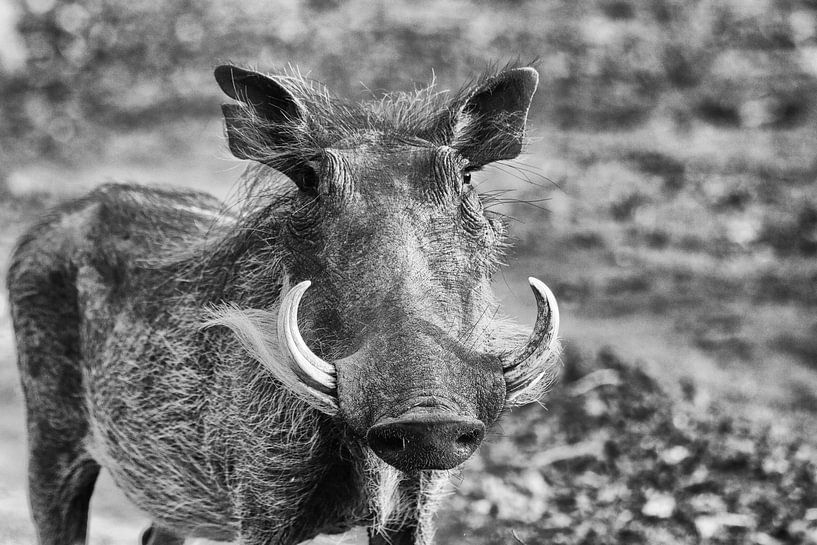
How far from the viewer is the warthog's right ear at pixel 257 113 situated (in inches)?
122

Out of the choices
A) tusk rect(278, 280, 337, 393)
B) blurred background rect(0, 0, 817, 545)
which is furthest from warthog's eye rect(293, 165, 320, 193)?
blurred background rect(0, 0, 817, 545)

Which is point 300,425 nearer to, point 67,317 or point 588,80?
point 67,317

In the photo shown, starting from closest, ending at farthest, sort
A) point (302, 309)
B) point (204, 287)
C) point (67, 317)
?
point (302, 309) < point (204, 287) < point (67, 317)

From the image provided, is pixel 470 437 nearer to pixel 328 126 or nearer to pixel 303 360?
pixel 303 360

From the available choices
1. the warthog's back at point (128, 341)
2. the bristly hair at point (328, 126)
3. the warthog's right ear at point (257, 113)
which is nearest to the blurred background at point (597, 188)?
the bristly hair at point (328, 126)

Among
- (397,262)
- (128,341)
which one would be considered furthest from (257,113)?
(128,341)

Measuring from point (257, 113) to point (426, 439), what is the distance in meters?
1.37

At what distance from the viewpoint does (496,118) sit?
10.4 ft

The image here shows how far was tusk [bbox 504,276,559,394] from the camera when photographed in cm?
253

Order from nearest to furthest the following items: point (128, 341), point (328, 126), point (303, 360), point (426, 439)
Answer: point (426, 439), point (303, 360), point (328, 126), point (128, 341)

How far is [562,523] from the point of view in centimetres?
512

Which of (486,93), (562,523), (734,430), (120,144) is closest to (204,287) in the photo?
(486,93)

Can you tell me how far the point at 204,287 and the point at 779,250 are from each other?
229 inches

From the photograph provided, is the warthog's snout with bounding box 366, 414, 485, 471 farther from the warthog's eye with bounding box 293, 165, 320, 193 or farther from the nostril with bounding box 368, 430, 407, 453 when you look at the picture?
the warthog's eye with bounding box 293, 165, 320, 193
